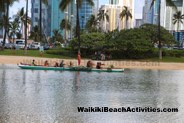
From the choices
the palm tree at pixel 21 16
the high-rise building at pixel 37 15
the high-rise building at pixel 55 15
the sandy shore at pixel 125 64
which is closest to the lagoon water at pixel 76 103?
the sandy shore at pixel 125 64

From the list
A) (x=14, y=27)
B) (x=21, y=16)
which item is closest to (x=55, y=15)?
(x=14, y=27)

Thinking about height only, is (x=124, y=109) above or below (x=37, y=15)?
below

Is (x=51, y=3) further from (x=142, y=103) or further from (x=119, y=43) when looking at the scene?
(x=142, y=103)

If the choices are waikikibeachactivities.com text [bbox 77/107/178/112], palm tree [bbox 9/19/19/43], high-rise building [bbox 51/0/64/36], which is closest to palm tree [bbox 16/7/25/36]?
palm tree [bbox 9/19/19/43]

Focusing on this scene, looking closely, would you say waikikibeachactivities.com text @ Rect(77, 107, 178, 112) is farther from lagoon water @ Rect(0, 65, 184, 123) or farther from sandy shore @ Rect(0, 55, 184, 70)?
sandy shore @ Rect(0, 55, 184, 70)

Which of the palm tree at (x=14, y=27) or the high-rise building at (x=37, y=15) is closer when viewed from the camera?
the palm tree at (x=14, y=27)

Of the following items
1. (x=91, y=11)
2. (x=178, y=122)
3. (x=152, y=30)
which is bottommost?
(x=178, y=122)

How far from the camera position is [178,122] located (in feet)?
48.6

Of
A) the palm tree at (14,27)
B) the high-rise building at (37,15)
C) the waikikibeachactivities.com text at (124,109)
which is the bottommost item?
the waikikibeachactivities.com text at (124,109)

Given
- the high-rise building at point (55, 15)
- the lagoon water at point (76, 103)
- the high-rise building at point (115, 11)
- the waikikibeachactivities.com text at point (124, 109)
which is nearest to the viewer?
the lagoon water at point (76, 103)

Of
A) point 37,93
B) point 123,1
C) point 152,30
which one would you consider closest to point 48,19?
point 123,1

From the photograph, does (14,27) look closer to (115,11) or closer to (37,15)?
(37,15)

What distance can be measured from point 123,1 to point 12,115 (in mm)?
161608

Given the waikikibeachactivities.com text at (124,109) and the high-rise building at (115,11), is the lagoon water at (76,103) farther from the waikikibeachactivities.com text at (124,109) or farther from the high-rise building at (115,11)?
the high-rise building at (115,11)
